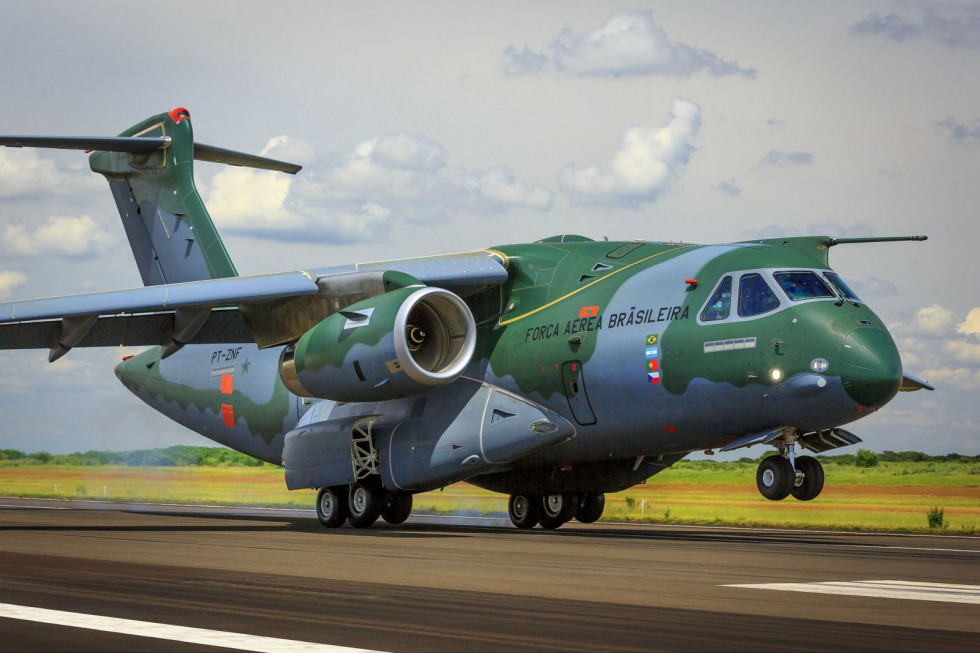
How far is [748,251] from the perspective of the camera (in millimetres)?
17281

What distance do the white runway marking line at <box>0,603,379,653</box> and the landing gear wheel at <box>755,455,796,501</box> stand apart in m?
9.80

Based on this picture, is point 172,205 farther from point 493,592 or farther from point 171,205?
point 493,592

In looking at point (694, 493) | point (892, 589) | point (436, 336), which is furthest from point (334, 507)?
point (694, 493)

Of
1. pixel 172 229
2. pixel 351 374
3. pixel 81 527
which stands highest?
pixel 172 229

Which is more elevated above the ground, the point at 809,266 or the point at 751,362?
the point at 809,266

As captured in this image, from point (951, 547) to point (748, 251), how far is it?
5002mm

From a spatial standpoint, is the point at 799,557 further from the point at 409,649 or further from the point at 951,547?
the point at 409,649

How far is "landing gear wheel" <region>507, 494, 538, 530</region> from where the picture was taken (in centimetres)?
2156

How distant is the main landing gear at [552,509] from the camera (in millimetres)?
21312

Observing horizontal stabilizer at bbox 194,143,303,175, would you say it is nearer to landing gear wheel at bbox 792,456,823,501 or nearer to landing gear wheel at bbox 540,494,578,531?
landing gear wheel at bbox 540,494,578,531

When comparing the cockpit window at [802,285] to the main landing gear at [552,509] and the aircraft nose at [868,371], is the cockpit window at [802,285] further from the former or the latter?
the main landing gear at [552,509]

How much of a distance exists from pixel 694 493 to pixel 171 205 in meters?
17.3

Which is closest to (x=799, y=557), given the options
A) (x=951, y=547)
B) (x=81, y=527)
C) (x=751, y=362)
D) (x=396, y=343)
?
(x=751, y=362)

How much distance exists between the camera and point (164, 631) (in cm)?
747
